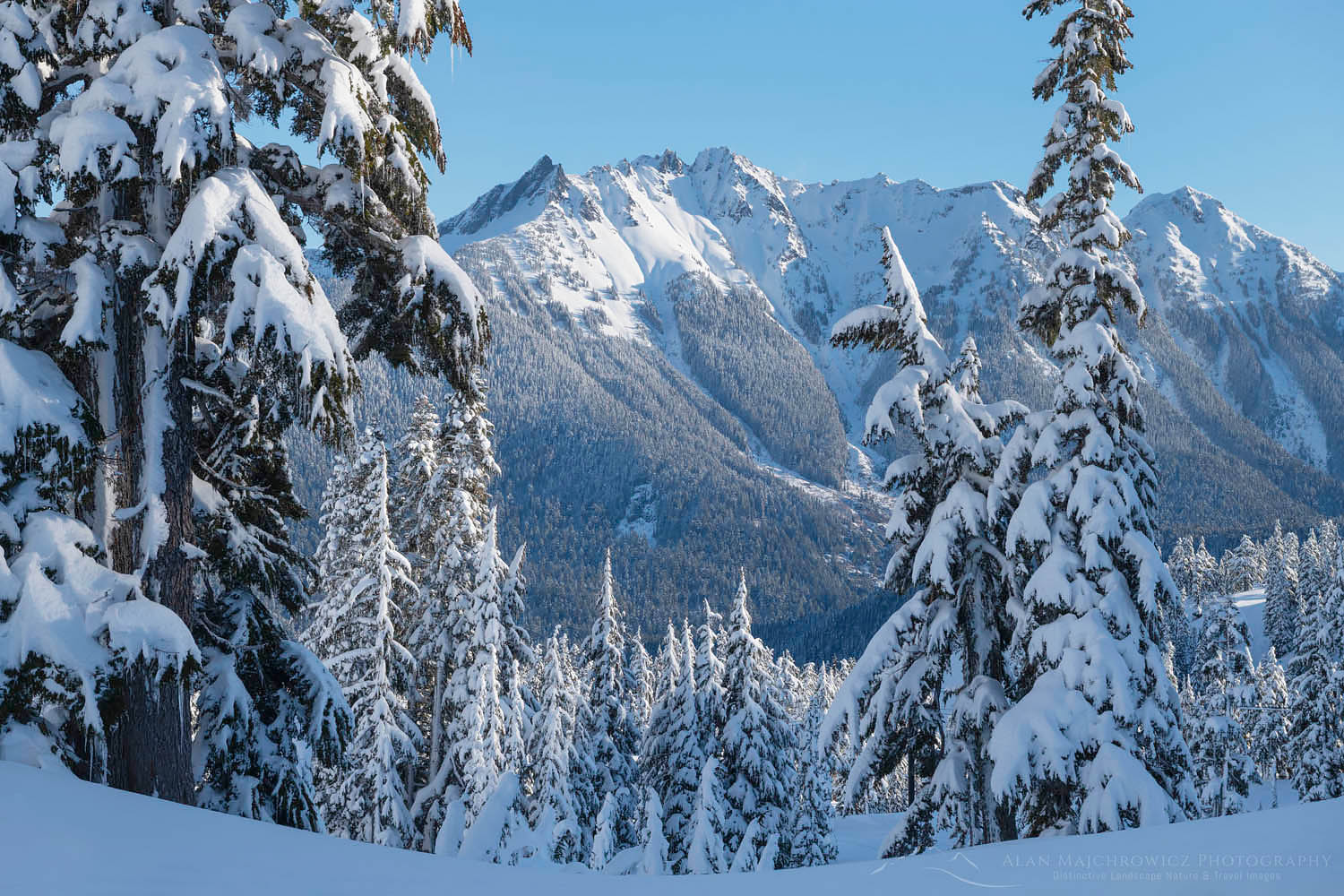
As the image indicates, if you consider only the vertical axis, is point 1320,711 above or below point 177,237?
below

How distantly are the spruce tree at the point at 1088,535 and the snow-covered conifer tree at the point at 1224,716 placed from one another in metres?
29.9

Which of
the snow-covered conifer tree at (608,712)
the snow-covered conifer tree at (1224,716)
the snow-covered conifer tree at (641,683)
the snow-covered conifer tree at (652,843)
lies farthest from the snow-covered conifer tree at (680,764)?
the snow-covered conifer tree at (641,683)

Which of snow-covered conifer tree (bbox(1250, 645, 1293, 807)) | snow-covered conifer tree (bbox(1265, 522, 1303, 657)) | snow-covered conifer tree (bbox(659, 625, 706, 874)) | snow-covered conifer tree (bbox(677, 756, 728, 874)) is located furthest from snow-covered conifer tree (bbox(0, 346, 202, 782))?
snow-covered conifer tree (bbox(1265, 522, 1303, 657))

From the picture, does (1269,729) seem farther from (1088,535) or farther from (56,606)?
(56,606)

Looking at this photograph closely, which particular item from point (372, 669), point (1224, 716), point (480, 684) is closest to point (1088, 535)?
point (480, 684)

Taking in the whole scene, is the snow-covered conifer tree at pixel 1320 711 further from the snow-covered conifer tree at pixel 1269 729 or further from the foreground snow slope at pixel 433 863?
the foreground snow slope at pixel 433 863

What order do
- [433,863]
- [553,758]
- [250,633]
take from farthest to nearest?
[553,758] < [250,633] < [433,863]

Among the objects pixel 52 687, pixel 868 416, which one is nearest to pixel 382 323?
pixel 52 687

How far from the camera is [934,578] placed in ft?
39.4

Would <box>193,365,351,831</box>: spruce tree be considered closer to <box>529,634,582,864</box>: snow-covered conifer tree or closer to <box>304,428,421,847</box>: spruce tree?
<box>304,428,421,847</box>: spruce tree

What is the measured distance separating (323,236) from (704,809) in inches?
781

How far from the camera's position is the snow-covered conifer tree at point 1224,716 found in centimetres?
3647

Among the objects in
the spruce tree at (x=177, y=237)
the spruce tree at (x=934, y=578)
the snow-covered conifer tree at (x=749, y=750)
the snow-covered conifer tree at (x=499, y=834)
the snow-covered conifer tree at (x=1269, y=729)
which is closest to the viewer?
the spruce tree at (x=177, y=237)

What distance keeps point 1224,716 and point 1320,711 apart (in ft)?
14.5
